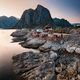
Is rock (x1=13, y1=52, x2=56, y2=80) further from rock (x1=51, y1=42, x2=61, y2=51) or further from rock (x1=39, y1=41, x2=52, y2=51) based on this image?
rock (x1=39, y1=41, x2=52, y2=51)

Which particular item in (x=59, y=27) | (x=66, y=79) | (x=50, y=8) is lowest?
(x=66, y=79)

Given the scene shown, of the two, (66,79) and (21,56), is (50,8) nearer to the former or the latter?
(21,56)

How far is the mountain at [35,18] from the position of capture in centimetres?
1731

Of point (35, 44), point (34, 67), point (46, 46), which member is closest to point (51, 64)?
point (34, 67)

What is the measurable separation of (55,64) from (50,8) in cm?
788

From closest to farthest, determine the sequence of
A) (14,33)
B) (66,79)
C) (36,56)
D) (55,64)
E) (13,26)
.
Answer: (66,79) < (55,64) < (36,56) < (13,26) < (14,33)

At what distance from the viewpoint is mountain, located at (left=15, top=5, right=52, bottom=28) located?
17.3 metres

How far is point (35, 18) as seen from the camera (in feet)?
62.8

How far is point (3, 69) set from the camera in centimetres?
1044

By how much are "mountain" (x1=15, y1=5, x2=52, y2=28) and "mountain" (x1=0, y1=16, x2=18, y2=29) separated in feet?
1.50

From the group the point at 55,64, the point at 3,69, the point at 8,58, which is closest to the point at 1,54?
the point at 8,58

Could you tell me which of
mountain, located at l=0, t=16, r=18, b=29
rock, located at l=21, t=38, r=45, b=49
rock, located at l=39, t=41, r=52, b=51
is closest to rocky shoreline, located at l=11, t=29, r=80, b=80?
rock, located at l=39, t=41, r=52, b=51

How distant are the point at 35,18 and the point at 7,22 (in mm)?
2629

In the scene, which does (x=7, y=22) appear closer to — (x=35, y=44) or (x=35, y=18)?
(x=35, y=18)
